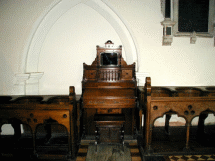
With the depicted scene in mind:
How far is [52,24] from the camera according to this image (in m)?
3.91

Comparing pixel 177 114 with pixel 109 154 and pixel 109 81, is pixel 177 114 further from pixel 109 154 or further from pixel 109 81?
pixel 109 81

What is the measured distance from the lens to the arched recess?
364 cm

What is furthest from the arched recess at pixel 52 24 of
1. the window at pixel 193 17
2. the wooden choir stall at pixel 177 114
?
the wooden choir stall at pixel 177 114

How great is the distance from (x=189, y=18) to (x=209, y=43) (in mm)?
840

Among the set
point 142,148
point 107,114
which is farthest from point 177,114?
point 107,114

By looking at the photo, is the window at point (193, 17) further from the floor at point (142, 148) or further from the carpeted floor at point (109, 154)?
the carpeted floor at point (109, 154)

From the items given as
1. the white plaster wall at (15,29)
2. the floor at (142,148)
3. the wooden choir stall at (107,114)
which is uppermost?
the white plaster wall at (15,29)

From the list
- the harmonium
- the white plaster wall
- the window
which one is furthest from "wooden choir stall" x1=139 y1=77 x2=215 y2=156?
the white plaster wall

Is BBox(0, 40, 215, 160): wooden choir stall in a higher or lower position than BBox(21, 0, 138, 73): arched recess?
lower

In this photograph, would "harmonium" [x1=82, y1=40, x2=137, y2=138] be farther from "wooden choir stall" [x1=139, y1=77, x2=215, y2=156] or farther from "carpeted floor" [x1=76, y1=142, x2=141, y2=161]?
"carpeted floor" [x1=76, y1=142, x2=141, y2=161]

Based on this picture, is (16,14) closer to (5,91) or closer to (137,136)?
(5,91)

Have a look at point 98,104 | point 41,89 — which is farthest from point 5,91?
point 98,104

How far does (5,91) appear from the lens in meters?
3.82

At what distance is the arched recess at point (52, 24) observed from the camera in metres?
3.64
